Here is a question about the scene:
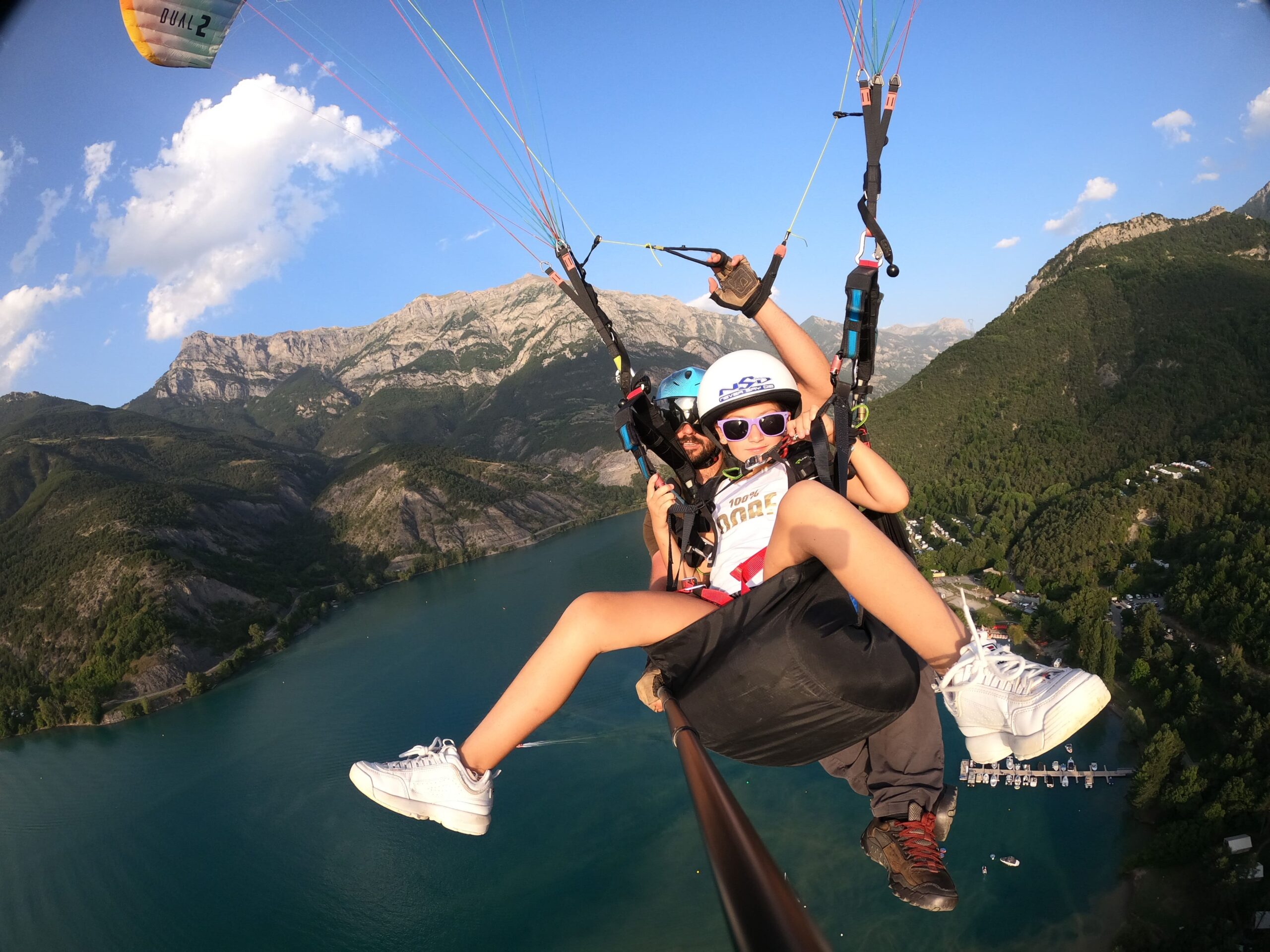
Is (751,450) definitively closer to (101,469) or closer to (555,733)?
(555,733)

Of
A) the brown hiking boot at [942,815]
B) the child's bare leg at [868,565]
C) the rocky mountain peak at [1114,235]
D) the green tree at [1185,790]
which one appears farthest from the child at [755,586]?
the rocky mountain peak at [1114,235]

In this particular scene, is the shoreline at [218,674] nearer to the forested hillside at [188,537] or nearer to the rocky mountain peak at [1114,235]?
the forested hillside at [188,537]

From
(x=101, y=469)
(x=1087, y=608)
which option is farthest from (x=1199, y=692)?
(x=101, y=469)

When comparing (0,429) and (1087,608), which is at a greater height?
(0,429)

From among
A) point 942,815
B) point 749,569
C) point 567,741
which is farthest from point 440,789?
point 567,741

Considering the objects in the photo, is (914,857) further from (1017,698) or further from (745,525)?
(745,525)

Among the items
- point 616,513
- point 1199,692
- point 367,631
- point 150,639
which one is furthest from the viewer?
point 616,513
